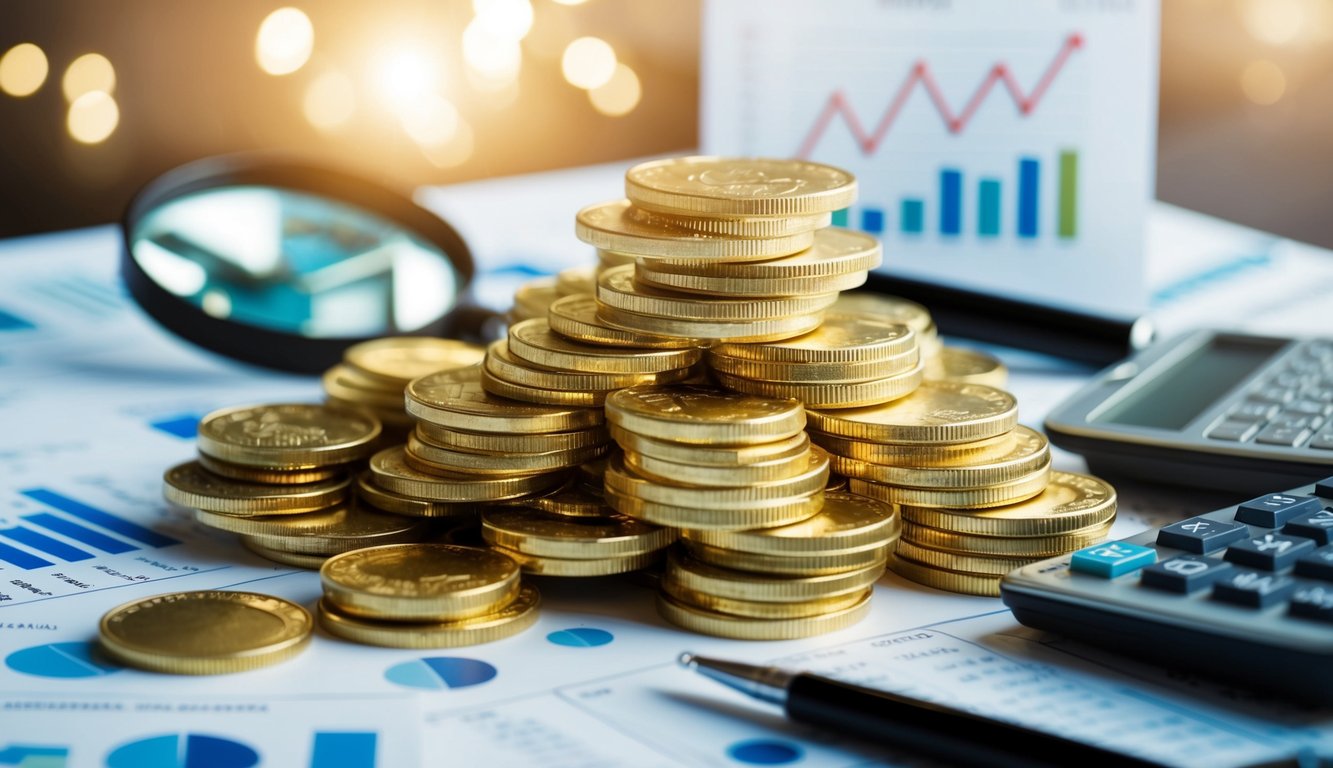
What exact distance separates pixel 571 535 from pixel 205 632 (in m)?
0.16

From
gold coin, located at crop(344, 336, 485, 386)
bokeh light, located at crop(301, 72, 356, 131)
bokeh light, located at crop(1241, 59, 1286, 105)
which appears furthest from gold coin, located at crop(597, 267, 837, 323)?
bokeh light, located at crop(1241, 59, 1286, 105)

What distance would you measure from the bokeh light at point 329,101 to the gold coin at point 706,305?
1175 mm

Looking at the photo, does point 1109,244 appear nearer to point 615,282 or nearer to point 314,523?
point 615,282

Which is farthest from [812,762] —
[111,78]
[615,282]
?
[111,78]

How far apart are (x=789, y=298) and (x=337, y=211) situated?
2.08 feet

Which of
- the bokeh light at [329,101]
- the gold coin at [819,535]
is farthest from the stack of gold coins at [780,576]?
the bokeh light at [329,101]

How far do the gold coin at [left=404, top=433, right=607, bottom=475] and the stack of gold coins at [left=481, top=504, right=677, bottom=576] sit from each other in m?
0.02

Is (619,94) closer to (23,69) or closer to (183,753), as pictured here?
(23,69)

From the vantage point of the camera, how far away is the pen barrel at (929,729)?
526 mm

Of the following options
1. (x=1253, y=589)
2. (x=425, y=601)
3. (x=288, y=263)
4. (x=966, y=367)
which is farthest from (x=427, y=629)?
(x=288, y=263)

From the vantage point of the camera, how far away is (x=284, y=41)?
5.89ft

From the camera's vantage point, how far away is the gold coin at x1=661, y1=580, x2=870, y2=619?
68 cm

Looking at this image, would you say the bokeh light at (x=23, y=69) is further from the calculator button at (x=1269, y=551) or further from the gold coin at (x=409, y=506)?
the calculator button at (x=1269, y=551)

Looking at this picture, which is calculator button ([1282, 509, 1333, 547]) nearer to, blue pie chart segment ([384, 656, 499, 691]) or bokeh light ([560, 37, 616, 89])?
blue pie chart segment ([384, 656, 499, 691])
